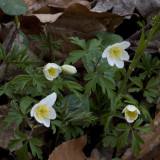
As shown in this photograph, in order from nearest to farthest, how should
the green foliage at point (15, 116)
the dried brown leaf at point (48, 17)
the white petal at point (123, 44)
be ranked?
1. the green foliage at point (15, 116)
2. the white petal at point (123, 44)
3. the dried brown leaf at point (48, 17)

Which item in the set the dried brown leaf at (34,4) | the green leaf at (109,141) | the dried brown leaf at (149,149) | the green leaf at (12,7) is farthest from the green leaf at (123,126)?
the dried brown leaf at (34,4)

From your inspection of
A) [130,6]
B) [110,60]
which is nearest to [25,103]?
[110,60]

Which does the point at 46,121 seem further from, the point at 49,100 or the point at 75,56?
the point at 75,56

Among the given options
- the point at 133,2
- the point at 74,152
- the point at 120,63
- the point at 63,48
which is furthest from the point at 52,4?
the point at 74,152

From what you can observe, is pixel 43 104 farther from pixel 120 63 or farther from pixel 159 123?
pixel 159 123

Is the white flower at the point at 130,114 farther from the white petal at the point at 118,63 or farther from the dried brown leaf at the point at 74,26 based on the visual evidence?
the dried brown leaf at the point at 74,26

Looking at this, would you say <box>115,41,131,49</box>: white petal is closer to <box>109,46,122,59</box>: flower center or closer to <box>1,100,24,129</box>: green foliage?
<box>109,46,122,59</box>: flower center
